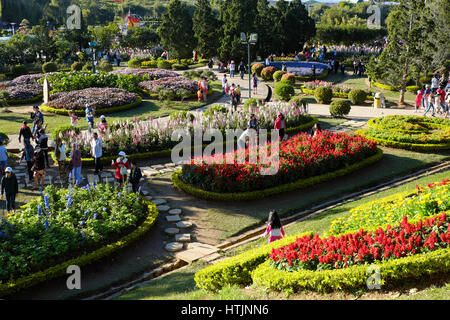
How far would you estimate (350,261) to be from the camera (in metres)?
6.62

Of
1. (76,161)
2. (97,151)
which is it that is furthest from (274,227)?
(97,151)

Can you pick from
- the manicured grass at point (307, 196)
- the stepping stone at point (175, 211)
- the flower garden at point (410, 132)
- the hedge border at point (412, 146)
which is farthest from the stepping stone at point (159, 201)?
the hedge border at point (412, 146)

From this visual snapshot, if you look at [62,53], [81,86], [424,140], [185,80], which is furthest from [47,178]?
[62,53]

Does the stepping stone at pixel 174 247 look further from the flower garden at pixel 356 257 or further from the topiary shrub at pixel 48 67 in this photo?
the topiary shrub at pixel 48 67

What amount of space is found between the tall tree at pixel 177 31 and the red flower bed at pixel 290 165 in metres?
28.8

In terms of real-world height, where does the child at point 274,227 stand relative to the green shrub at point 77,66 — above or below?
below

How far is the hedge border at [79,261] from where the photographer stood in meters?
7.93

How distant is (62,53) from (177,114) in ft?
115

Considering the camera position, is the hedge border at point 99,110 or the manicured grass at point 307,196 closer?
the manicured grass at point 307,196

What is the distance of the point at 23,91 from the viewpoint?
27047 millimetres

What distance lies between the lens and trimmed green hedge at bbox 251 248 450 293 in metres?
5.99

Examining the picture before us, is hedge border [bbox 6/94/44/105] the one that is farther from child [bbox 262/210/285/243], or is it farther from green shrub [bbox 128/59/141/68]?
child [bbox 262/210/285/243]

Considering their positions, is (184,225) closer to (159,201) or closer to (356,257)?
(159,201)
